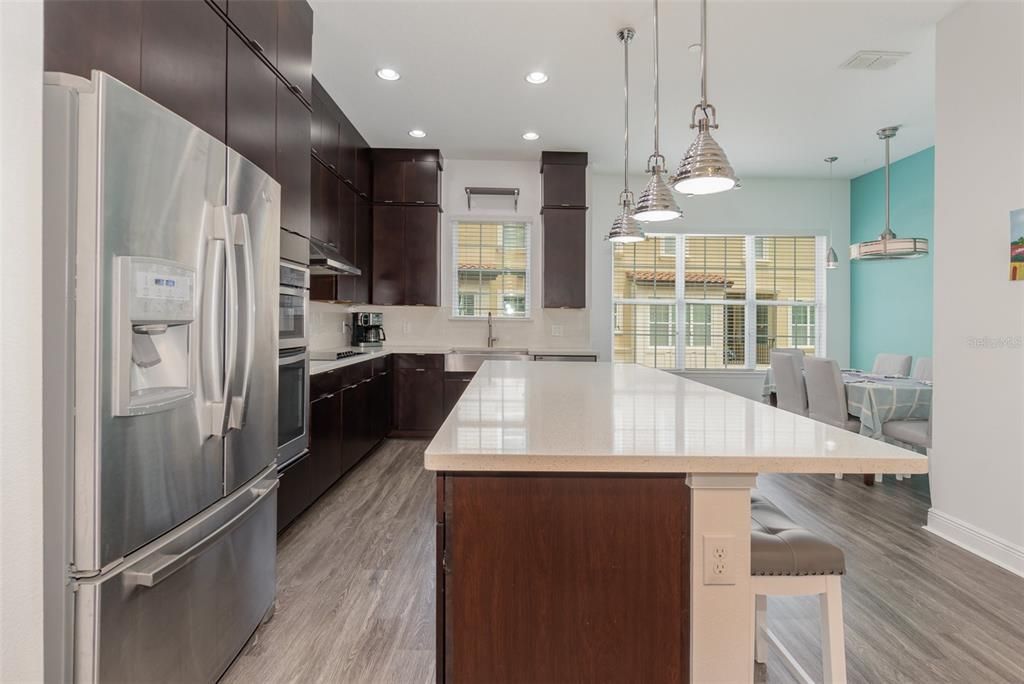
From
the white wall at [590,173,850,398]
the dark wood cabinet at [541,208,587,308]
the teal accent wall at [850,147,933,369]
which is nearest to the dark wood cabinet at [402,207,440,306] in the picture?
the dark wood cabinet at [541,208,587,308]

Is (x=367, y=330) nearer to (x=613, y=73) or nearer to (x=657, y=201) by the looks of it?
(x=613, y=73)

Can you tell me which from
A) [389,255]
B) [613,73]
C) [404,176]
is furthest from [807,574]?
[404,176]

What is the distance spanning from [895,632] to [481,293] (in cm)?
441

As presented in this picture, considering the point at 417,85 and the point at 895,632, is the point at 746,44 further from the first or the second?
the point at 895,632

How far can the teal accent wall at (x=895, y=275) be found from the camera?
495 centimetres

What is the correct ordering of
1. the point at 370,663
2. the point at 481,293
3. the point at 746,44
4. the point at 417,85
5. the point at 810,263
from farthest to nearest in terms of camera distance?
the point at 810,263 → the point at 481,293 → the point at 417,85 → the point at 746,44 → the point at 370,663

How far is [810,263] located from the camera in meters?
6.17

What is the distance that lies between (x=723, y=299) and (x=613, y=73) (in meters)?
3.51

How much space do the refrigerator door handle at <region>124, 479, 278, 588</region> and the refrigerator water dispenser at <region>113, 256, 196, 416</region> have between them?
36cm

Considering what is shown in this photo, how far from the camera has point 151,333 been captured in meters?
1.19

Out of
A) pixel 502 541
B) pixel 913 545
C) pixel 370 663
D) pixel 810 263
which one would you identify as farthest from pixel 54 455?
pixel 810 263

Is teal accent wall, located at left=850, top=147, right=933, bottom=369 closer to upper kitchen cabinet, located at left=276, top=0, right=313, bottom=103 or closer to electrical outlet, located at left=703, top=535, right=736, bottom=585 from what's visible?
electrical outlet, located at left=703, top=535, right=736, bottom=585

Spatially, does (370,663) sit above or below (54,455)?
below

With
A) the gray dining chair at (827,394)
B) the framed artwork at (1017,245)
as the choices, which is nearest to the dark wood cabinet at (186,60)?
the framed artwork at (1017,245)
